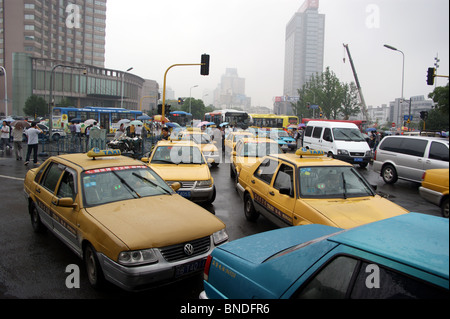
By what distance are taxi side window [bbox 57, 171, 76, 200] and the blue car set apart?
289 cm

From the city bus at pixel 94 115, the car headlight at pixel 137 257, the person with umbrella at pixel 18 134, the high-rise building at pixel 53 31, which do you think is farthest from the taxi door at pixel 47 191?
the high-rise building at pixel 53 31

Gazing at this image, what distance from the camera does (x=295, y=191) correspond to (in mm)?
5383

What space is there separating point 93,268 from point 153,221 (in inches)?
35.4

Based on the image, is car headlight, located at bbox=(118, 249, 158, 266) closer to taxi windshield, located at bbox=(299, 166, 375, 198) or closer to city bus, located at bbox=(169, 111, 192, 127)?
taxi windshield, located at bbox=(299, 166, 375, 198)

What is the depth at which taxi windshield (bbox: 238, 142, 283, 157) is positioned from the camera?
38.4ft

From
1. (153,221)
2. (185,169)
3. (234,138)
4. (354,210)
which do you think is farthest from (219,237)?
(234,138)

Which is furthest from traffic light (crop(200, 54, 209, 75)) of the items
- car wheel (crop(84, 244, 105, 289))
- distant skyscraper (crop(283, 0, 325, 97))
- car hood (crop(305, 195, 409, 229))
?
distant skyscraper (crop(283, 0, 325, 97))

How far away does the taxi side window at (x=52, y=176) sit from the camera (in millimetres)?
5359

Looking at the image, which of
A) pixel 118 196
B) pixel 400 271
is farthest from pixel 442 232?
pixel 118 196

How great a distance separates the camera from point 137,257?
3.69 metres

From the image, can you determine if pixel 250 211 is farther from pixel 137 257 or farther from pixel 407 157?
pixel 407 157

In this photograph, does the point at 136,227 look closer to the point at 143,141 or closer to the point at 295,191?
the point at 295,191

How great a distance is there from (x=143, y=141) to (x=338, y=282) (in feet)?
56.0

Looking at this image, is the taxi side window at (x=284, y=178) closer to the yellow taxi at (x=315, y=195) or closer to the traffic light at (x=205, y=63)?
the yellow taxi at (x=315, y=195)
